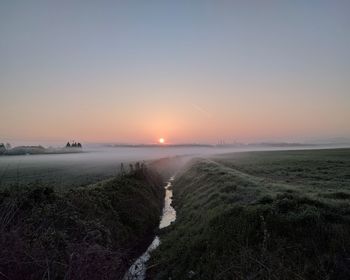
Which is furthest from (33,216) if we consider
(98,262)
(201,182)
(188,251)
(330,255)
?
(201,182)

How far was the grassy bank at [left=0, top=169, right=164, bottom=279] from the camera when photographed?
7523 mm

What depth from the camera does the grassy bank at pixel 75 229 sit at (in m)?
7.52

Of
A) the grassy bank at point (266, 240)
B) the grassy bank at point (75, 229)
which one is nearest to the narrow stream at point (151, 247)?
the grassy bank at point (75, 229)

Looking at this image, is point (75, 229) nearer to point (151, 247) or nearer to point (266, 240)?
point (151, 247)

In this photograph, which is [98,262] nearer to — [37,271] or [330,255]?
[37,271]

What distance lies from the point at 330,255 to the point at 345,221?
9.07 ft

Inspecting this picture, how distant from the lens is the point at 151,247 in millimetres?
21875

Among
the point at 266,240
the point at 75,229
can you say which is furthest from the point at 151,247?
the point at 266,240

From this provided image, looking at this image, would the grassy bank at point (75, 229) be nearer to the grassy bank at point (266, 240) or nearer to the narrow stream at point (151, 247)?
the narrow stream at point (151, 247)

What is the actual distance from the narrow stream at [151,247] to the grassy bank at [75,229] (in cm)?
46

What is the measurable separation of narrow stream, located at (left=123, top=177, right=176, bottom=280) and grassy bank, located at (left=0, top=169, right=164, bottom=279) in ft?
1.52

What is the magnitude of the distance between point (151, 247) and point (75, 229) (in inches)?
289

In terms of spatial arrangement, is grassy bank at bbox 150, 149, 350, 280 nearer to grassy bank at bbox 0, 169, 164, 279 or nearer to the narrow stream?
the narrow stream

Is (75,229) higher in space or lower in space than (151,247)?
higher
